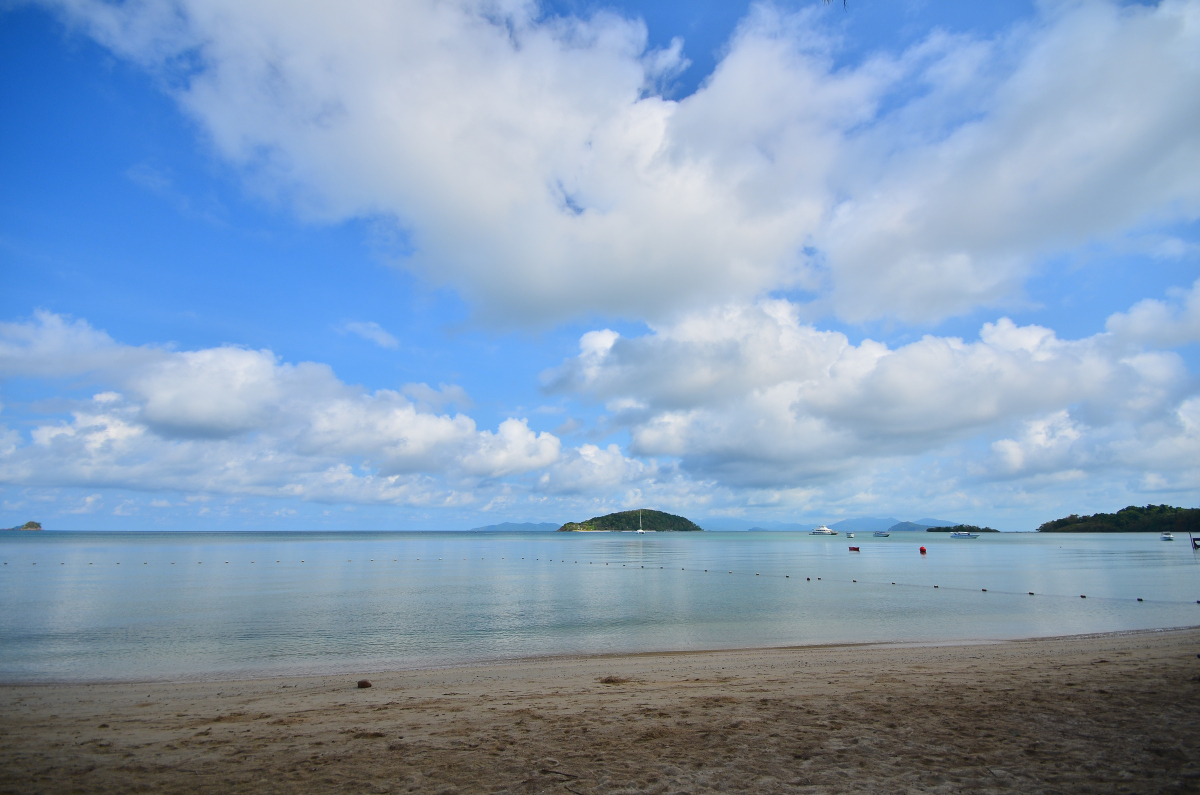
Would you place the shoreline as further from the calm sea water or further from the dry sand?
the dry sand

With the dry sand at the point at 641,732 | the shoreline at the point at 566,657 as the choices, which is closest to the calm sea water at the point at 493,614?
the shoreline at the point at 566,657

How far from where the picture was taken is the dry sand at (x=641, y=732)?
25.0 ft

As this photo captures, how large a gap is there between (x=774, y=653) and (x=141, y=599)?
37067mm

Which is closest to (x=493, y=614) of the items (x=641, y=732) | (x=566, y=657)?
Result: (x=566, y=657)

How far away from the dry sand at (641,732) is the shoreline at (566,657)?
941 millimetres

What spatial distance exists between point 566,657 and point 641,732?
10649 mm

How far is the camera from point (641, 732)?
9617 millimetres

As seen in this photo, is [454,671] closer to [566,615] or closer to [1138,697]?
[566,615]

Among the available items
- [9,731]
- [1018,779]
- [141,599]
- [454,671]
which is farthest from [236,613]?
[1018,779]

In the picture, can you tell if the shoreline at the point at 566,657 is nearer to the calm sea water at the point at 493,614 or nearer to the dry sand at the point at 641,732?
the calm sea water at the point at 493,614

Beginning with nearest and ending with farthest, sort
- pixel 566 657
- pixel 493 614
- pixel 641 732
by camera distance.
Answer: 1. pixel 641 732
2. pixel 566 657
3. pixel 493 614

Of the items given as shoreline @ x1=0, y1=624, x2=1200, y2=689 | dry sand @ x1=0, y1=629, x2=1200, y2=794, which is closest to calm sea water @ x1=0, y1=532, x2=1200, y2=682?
shoreline @ x1=0, y1=624, x2=1200, y2=689

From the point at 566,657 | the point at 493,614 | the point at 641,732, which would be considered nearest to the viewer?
the point at 641,732

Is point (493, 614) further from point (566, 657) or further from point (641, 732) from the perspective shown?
point (641, 732)
